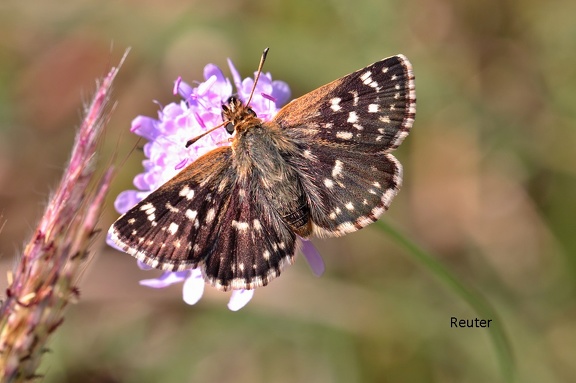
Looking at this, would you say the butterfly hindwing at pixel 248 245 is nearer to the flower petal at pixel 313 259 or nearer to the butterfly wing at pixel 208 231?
the butterfly wing at pixel 208 231

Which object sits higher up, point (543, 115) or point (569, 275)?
point (543, 115)

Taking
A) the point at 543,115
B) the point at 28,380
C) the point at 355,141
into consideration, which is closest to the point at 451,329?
the point at 543,115

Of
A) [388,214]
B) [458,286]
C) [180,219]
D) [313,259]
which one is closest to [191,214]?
[180,219]

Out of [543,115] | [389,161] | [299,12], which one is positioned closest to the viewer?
[389,161]

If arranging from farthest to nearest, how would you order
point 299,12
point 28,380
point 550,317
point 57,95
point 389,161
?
point 57,95 → point 299,12 → point 550,317 → point 389,161 → point 28,380

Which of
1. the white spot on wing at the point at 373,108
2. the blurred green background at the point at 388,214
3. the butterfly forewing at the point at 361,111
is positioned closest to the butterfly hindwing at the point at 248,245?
the butterfly forewing at the point at 361,111

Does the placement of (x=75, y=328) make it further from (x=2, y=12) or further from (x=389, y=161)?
(x=389, y=161)
